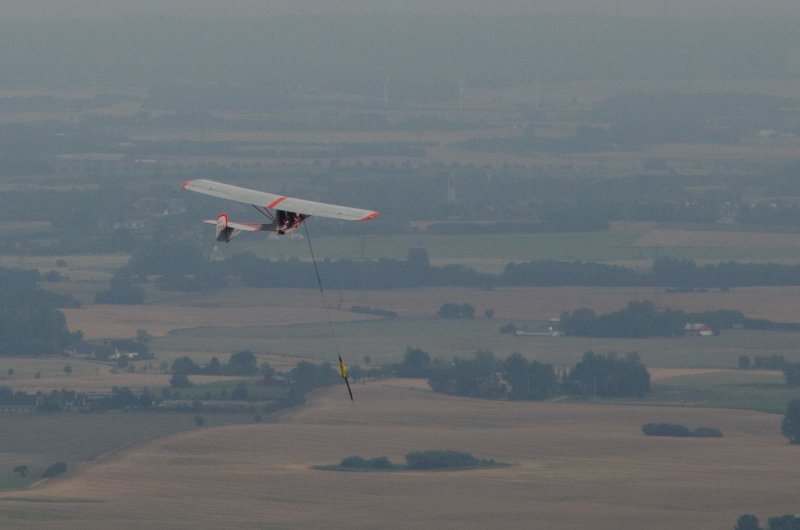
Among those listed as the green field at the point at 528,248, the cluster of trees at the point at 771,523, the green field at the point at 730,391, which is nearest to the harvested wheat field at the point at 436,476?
the cluster of trees at the point at 771,523

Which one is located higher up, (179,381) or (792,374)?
(792,374)

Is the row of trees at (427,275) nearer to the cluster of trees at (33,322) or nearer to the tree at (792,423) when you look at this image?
the cluster of trees at (33,322)

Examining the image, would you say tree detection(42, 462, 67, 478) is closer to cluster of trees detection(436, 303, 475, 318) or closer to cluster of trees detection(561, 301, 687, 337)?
cluster of trees detection(561, 301, 687, 337)

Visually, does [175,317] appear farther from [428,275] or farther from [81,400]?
[81,400]

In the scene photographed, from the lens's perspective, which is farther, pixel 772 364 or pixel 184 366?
pixel 772 364

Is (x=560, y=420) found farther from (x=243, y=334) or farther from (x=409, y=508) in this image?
(x=243, y=334)

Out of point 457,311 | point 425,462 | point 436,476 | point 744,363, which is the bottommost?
point 436,476

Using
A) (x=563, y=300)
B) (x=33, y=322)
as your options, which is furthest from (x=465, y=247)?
(x=33, y=322)
